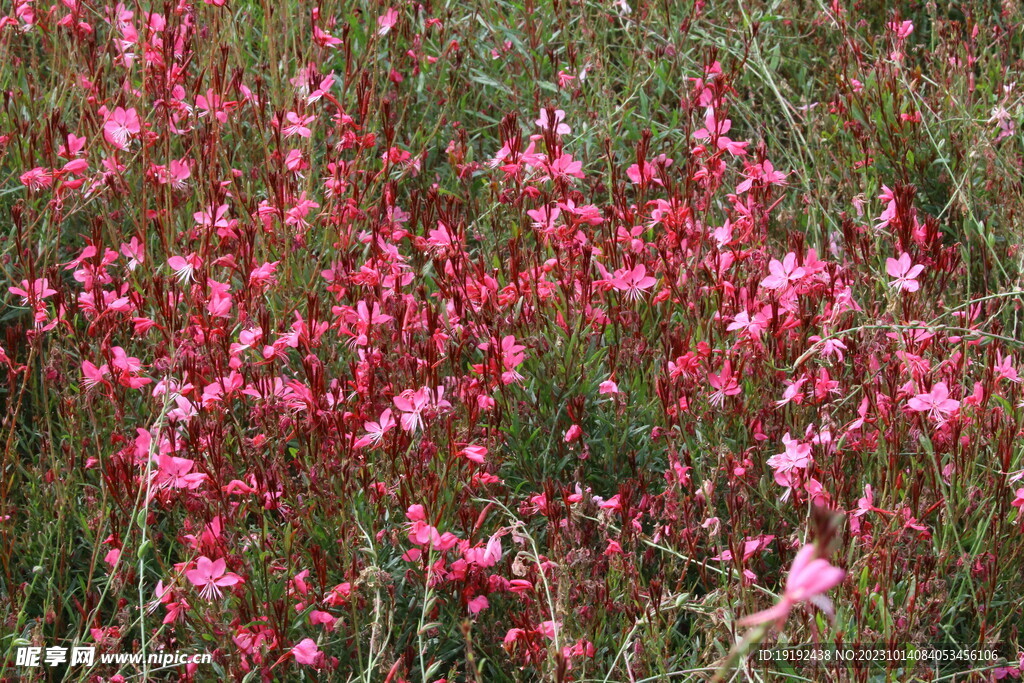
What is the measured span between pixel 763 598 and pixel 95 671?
4.32 ft

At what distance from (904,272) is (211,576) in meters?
1.56

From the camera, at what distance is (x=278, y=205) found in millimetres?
2480

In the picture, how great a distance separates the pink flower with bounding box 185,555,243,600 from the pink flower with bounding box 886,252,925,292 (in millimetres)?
1466

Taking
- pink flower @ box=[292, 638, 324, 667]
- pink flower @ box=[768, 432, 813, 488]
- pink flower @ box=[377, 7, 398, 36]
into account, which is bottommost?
pink flower @ box=[292, 638, 324, 667]

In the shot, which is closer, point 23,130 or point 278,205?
point 278,205

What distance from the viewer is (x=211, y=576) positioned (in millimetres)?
1716

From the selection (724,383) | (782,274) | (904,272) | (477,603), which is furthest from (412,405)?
(904,272)

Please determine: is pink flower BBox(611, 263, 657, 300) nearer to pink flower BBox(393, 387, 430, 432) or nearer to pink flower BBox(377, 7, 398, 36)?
pink flower BBox(393, 387, 430, 432)

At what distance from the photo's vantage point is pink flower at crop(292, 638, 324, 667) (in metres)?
1.69

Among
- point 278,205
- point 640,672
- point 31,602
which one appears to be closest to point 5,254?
point 278,205

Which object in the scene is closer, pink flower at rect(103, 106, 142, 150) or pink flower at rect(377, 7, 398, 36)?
pink flower at rect(103, 106, 142, 150)

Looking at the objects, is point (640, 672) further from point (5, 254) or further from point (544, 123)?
point (5, 254)

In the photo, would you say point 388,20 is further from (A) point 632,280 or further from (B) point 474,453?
(B) point 474,453

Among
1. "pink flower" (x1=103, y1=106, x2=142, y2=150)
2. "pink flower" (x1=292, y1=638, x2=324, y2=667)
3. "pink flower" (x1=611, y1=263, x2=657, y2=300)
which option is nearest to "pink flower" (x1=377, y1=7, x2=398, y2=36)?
"pink flower" (x1=103, y1=106, x2=142, y2=150)
